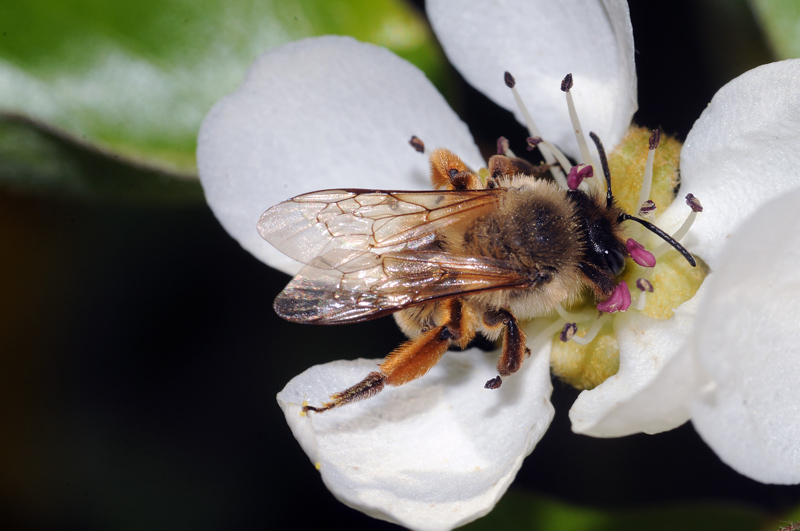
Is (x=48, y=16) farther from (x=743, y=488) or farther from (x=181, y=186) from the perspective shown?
(x=743, y=488)

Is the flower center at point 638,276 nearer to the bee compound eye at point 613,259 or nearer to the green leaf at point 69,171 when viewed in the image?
the bee compound eye at point 613,259

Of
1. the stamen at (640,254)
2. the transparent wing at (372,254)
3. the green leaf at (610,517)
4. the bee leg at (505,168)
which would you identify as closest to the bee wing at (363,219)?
the transparent wing at (372,254)

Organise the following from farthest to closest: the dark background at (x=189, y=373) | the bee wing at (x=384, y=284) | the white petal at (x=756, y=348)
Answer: the dark background at (x=189, y=373) < the bee wing at (x=384, y=284) < the white petal at (x=756, y=348)

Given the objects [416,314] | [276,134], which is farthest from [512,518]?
[276,134]

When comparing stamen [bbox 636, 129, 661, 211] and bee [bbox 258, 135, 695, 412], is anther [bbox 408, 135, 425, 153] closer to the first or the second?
bee [bbox 258, 135, 695, 412]

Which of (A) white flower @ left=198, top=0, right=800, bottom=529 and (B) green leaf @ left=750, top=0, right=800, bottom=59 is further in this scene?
(B) green leaf @ left=750, top=0, right=800, bottom=59

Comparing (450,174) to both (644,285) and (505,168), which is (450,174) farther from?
(644,285)

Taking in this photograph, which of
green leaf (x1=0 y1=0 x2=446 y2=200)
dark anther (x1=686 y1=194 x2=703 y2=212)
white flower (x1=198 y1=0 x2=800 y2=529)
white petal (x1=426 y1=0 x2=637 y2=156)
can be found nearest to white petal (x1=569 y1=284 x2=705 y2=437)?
white flower (x1=198 y1=0 x2=800 y2=529)

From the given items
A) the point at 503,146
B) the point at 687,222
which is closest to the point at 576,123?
the point at 503,146

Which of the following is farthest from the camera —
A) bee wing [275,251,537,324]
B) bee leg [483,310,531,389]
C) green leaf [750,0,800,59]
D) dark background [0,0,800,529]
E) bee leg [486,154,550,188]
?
dark background [0,0,800,529]
